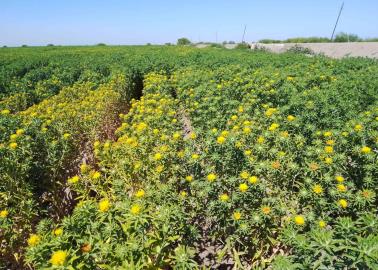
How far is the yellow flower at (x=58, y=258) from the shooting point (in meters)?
1.93

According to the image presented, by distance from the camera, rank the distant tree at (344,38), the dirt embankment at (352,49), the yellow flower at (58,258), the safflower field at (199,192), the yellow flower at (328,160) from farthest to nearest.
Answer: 1. the distant tree at (344,38)
2. the dirt embankment at (352,49)
3. the yellow flower at (328,160)
4. the safflower field at (199,192)
5. the yellow flower at (58,258)

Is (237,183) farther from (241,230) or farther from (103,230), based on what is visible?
(103,230)

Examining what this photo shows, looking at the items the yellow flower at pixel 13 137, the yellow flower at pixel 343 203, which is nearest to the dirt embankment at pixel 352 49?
the yellow flower at pixel 343 203

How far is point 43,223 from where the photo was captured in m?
2.54

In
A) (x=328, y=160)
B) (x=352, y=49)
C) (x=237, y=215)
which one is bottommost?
(x=237, y=215)

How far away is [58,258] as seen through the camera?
194cm

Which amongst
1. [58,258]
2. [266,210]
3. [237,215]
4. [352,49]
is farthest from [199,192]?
[352,49]

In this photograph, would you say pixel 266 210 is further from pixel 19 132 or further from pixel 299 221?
pixel 19 132

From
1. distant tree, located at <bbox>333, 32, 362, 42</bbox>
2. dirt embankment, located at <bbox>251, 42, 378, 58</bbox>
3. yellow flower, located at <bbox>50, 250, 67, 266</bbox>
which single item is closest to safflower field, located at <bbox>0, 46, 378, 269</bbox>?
yellow flower, located at <bbox>50, 250, 67, 266</bbox>

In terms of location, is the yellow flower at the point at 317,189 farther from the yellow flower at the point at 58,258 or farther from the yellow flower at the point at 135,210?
the yellow flower at the point at 58,258

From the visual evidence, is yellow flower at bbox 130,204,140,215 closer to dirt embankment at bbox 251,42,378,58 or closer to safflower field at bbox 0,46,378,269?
safflower field at bbox 0,46,378,269

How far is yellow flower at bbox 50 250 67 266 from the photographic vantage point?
6.34 ft

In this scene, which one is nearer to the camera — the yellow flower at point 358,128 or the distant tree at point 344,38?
the yellow flower at point 358,128

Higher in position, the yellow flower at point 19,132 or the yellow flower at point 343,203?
the yellow flower at point 19,132
